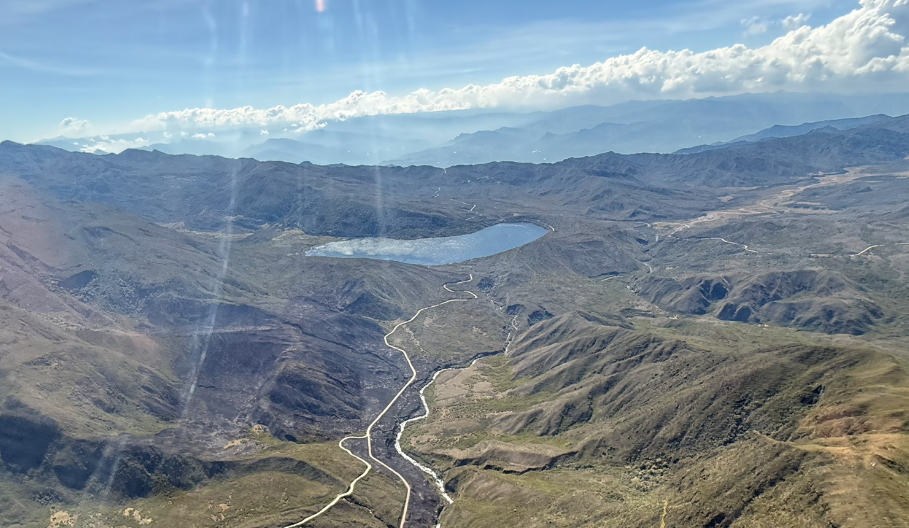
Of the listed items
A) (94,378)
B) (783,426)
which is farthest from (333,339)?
(783,426)

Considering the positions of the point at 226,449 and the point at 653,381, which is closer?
the point at 226,449

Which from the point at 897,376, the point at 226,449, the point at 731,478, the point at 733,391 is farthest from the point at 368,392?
the point at 897,376

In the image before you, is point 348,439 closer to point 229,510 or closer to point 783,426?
point 229,510

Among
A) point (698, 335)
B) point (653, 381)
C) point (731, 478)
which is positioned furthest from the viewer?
point (698, 335)

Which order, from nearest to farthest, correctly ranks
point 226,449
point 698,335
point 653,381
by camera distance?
point 226,449 < point 653,381 < point 698,335

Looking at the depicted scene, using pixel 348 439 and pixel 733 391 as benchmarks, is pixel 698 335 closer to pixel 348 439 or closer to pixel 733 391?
pixel 733 391

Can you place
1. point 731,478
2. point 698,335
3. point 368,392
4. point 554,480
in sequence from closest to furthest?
point 731,478 < point 554,480 < point 368,392 < point 698,335

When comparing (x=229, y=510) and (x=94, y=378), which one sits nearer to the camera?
(x=229, y=510)

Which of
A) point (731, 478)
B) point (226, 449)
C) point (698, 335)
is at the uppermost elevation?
point (731, 478)

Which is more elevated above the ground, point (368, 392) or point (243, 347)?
point (243, 347)
